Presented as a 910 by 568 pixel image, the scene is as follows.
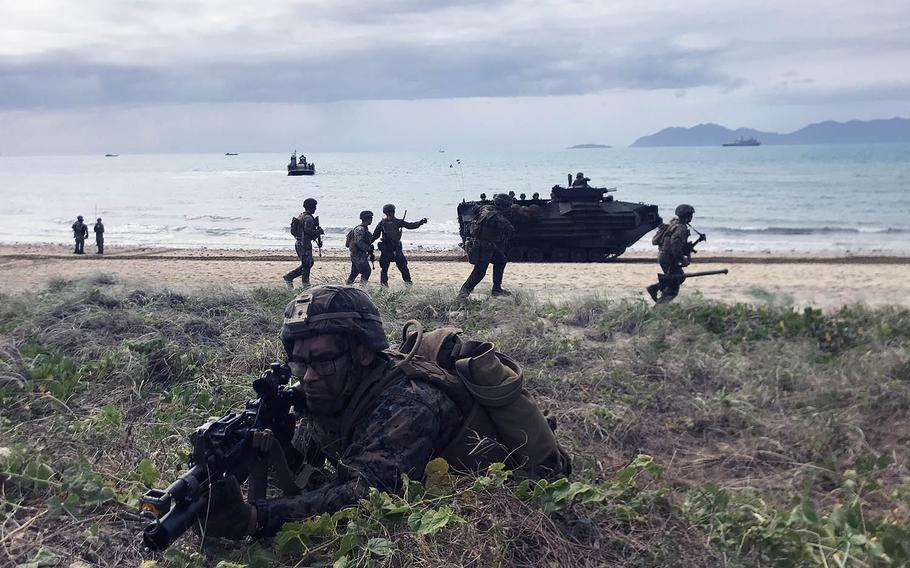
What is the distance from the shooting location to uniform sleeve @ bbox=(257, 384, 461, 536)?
9.20 ft

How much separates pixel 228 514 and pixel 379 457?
58cm

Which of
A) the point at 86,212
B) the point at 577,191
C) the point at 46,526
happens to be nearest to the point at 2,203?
the point at 86,212

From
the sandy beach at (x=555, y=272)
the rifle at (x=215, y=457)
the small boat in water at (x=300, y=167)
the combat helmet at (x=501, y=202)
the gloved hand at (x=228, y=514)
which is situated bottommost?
the sandy beach at (x=555, y=272)

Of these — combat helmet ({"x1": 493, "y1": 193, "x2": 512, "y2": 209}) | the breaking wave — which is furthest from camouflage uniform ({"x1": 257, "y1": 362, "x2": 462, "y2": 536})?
the breaking wave

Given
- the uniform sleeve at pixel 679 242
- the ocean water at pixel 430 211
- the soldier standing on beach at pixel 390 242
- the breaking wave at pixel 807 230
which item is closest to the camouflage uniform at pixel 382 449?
the uniform sleeve at pixel 679 242

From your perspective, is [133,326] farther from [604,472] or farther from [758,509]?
[758,509]

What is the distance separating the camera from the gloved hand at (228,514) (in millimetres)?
2529

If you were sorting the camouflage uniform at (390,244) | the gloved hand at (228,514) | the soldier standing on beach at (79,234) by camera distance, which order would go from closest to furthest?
the gloved hand at (228,514), the camouflage uniform at (390,244), the soldier standing on beach at (79,234)

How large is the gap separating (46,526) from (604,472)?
9.09 ft

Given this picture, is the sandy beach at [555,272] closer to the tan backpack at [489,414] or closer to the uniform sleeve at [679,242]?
the uniform sleeve at [679,242]

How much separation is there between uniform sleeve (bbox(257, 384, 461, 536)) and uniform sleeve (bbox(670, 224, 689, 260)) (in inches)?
356

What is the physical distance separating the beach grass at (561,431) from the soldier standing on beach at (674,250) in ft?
7.48

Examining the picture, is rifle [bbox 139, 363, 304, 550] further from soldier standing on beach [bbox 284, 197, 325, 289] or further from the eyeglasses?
soldier standing on beach [bbox 284, 197, 325, 289]

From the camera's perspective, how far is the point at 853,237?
2984 cm
